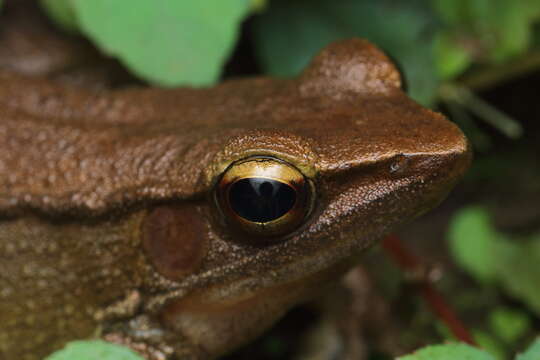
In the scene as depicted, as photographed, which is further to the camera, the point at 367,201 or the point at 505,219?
the point at 505,219

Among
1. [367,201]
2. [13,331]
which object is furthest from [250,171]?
[13,331]

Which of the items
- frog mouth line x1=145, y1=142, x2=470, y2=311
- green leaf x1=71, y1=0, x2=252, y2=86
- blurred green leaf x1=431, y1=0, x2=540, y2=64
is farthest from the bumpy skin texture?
blurred green leaf x1=431, y1=0, x2=540, y2=64

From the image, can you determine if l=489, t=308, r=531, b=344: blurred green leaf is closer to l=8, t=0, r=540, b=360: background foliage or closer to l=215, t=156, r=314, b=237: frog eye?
l=8, t=0, r=540, b=360: background foliage

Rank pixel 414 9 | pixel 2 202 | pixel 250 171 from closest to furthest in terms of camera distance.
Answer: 1. pixel 250 171
2. pixel 2 202
3. pixel 414 9

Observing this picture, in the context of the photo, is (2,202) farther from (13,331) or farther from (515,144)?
(515,144)

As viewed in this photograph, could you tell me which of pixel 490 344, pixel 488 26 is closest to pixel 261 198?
pixel 490 344

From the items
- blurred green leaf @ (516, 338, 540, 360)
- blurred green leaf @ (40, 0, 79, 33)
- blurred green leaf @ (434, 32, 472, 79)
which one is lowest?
blurred green leaf @ (516, 338, 540, 360)

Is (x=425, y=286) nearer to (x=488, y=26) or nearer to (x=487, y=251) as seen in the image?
(x=487, y=251)
